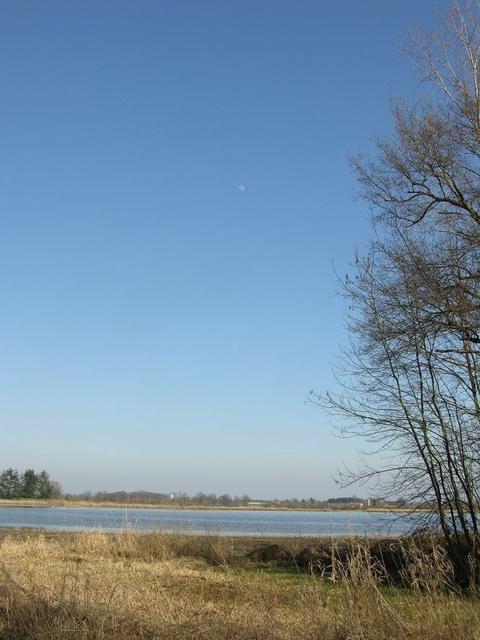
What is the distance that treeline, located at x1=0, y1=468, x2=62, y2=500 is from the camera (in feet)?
363

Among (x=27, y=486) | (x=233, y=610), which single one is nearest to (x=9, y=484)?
(x=27, y=486)

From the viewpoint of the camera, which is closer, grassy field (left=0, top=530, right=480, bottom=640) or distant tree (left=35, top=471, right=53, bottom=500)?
grassy field (left=0, top=530, right=480, bottom=640)

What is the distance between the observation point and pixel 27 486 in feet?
365

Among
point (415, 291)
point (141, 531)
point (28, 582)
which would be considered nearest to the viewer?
point (28, 582)

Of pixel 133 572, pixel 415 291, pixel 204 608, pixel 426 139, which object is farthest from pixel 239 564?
pixel 426 139

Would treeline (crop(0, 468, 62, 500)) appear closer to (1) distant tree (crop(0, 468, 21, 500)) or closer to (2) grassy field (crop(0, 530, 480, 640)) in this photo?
(1) distant tree (crop(0, 468, 21, 500))

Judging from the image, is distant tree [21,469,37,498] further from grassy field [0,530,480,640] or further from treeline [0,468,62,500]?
grassy field [0,530,480,640]

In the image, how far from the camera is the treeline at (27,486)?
111 m

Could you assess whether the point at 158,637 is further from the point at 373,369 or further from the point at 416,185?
the point at 416,185

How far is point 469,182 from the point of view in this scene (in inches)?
645

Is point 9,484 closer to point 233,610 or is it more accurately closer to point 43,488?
point 43,488

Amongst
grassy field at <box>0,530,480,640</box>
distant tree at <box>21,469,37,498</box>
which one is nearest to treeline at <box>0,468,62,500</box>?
distant tree at <box>21,469,37,498</box>

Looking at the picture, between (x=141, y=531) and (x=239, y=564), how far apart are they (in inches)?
167

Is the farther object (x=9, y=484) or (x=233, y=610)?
(x=9, y=484)
